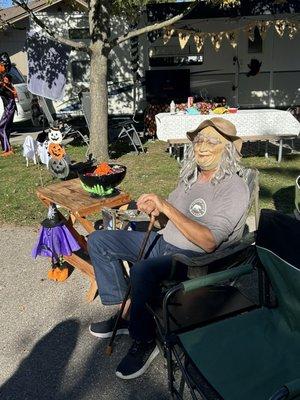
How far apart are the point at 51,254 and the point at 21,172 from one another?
394cm

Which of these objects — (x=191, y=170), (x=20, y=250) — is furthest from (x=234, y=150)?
(x=20, y=250)

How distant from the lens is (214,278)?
2164 millimetres

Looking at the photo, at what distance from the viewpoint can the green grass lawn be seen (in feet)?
17.2

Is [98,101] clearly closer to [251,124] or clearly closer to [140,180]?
[140,180]

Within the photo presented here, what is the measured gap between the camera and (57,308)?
10.7 feet

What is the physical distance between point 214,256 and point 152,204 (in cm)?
52

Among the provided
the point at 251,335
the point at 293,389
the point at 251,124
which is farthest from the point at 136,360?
the point at 251,124

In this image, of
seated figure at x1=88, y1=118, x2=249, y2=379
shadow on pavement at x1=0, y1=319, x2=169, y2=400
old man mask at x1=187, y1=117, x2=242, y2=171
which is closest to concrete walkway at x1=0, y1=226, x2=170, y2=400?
shadow on pavement at x1=0, y1=319, x2=169, y2=400

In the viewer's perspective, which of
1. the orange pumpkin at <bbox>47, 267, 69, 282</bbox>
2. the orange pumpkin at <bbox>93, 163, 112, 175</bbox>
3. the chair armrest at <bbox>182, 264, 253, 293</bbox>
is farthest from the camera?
the orange pumpkin at <bbox>47, 267, 69, 282</bbox>

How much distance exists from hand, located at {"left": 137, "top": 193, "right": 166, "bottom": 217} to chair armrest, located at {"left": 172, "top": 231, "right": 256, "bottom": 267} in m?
0.34

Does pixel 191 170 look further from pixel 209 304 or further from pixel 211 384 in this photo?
pixel 211 384

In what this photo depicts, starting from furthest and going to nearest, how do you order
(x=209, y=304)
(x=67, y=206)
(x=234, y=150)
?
1. (x=67, y=206)
2. (x=234, y=150)
3. (x=209, y=304)

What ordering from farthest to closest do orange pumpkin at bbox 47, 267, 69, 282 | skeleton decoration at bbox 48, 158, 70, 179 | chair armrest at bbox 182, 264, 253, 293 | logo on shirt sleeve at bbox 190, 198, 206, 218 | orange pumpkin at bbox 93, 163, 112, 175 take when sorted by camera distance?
skeleton decoration at bbox 48, 158, 70, 179, orange pumpkin at bbox 47, 267, 69, 282, orange pumpkin at bbox 93, 163, 112, 175, logo on shirt sleeve at bbox 190, 198, 206, 218, chair armrest at bbox 182, 264, 253, 293

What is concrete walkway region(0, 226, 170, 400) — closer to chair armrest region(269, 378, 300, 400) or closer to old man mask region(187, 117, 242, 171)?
chair armrest region(269, 378, 300, 400)
